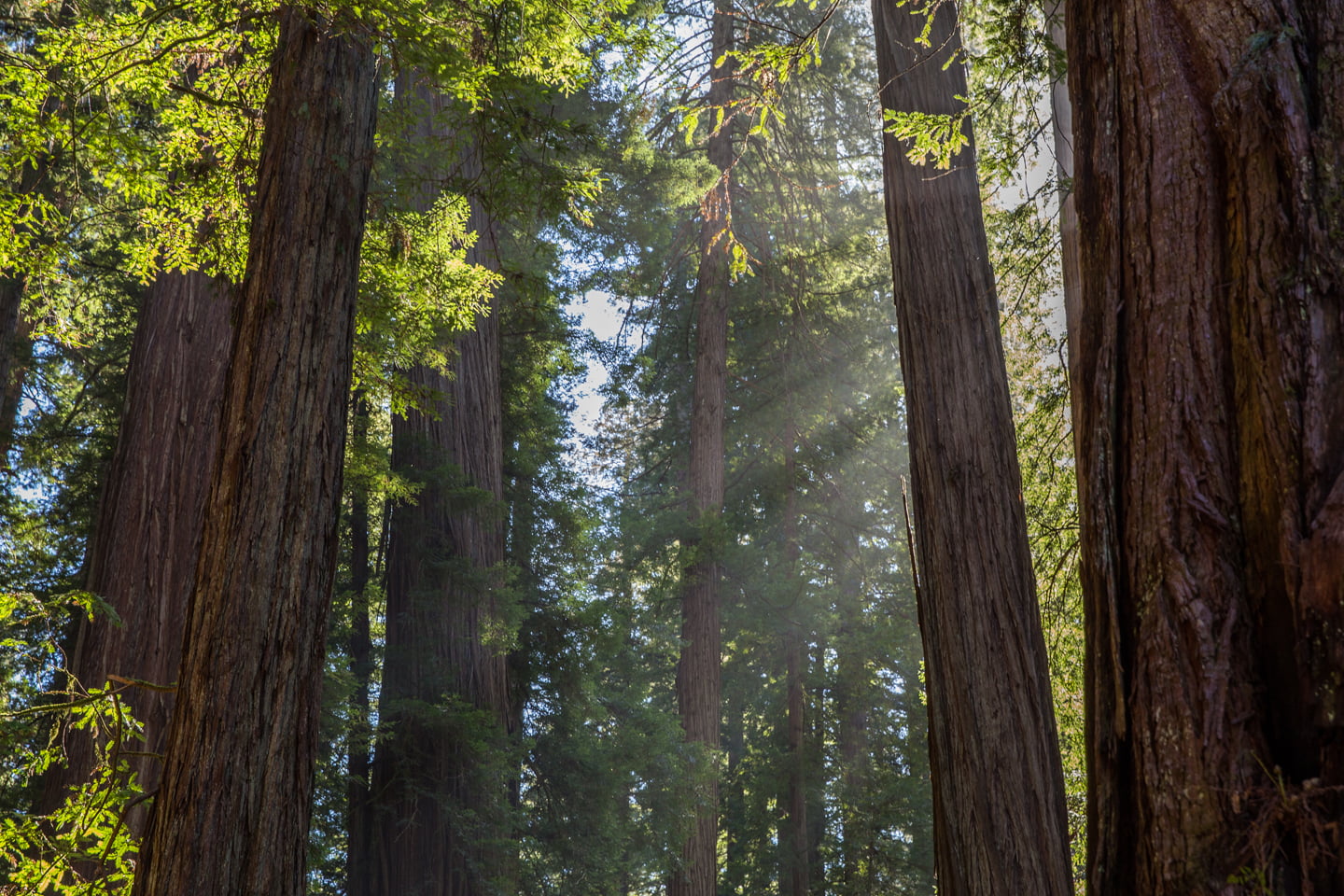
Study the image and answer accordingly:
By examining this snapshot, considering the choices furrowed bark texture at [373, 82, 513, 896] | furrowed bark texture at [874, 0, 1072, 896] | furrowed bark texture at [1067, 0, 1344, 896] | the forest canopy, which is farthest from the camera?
furrowed bark texture at [373, 82, 513, 896]

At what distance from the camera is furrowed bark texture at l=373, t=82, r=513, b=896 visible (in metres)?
9.62

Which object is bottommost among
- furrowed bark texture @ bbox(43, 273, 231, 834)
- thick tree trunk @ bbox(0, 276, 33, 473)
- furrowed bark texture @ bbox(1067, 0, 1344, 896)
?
furrowed bark texture @ bbox(1067, 0, 1344, 896)

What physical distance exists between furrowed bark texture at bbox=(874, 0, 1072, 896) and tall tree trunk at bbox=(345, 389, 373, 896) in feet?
15.5

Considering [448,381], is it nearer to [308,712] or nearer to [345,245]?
[345,245]

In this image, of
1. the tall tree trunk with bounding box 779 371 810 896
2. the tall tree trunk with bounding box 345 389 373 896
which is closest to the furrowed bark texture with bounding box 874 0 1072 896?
the tall tree trunk with bounding box 345 389 373 896

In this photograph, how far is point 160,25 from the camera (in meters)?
5.03

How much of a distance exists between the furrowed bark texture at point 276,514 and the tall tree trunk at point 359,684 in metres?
3.00

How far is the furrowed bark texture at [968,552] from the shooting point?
397cm

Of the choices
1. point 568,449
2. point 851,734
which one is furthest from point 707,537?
point 851,734

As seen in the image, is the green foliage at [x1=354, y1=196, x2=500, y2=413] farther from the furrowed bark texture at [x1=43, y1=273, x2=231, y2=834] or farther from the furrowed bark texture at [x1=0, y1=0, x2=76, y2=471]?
the furrowed bark texture at [x1=0, y1=0, x2=76, y2=471]

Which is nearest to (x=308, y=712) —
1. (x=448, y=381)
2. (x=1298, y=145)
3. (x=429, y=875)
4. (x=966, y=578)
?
(x=966, y=578)

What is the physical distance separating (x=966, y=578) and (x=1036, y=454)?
210 centimetres

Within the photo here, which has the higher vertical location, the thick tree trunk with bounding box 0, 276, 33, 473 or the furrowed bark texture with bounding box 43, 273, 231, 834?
the thick tree trunk with bounding box 0, 276, 33, 473

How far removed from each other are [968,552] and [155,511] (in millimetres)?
5560
